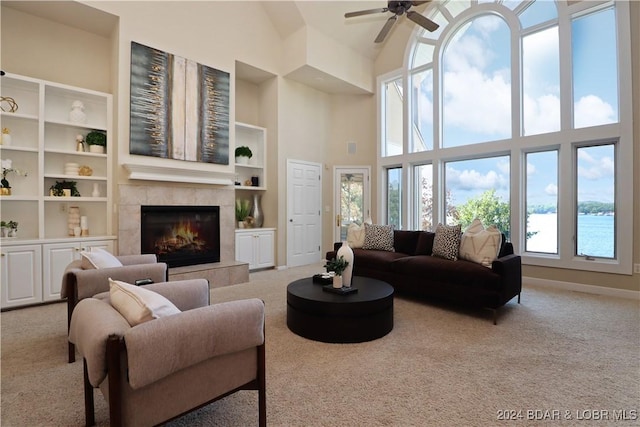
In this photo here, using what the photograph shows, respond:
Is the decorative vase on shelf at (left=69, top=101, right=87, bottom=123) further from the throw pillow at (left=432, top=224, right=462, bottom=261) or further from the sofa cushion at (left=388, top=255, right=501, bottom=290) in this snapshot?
the throw pillow at (left=432, top=224, right=462, bottom=261)

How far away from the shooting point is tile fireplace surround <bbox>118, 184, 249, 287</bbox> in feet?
14.9

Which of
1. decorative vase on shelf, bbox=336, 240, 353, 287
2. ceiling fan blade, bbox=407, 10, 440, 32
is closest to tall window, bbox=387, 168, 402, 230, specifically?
ceiling fan blade, bbox=407, 10, 440, 32

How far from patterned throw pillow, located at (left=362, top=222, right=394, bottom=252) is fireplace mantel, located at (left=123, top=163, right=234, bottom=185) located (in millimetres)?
2569

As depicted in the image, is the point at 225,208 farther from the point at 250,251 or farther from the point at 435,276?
the point at 435,276

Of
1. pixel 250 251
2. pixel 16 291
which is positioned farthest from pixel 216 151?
pixel 16 291

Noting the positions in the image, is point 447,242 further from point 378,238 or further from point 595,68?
point 595,68

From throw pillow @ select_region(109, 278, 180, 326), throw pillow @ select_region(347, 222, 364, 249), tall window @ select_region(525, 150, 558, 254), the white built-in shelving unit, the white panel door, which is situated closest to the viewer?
throw pillow @ select_region(109, 278, 180, 326)

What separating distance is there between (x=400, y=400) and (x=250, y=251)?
4.48 m

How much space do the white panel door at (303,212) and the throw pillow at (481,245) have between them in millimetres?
3506

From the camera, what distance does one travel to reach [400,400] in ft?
6.49

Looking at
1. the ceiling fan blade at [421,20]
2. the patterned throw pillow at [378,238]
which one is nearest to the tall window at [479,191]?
the patterned throw pillow at [378,238]

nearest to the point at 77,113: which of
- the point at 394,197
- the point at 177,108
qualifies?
the point at 177,108

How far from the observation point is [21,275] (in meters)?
3.77

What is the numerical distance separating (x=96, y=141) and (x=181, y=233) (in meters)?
1.77
